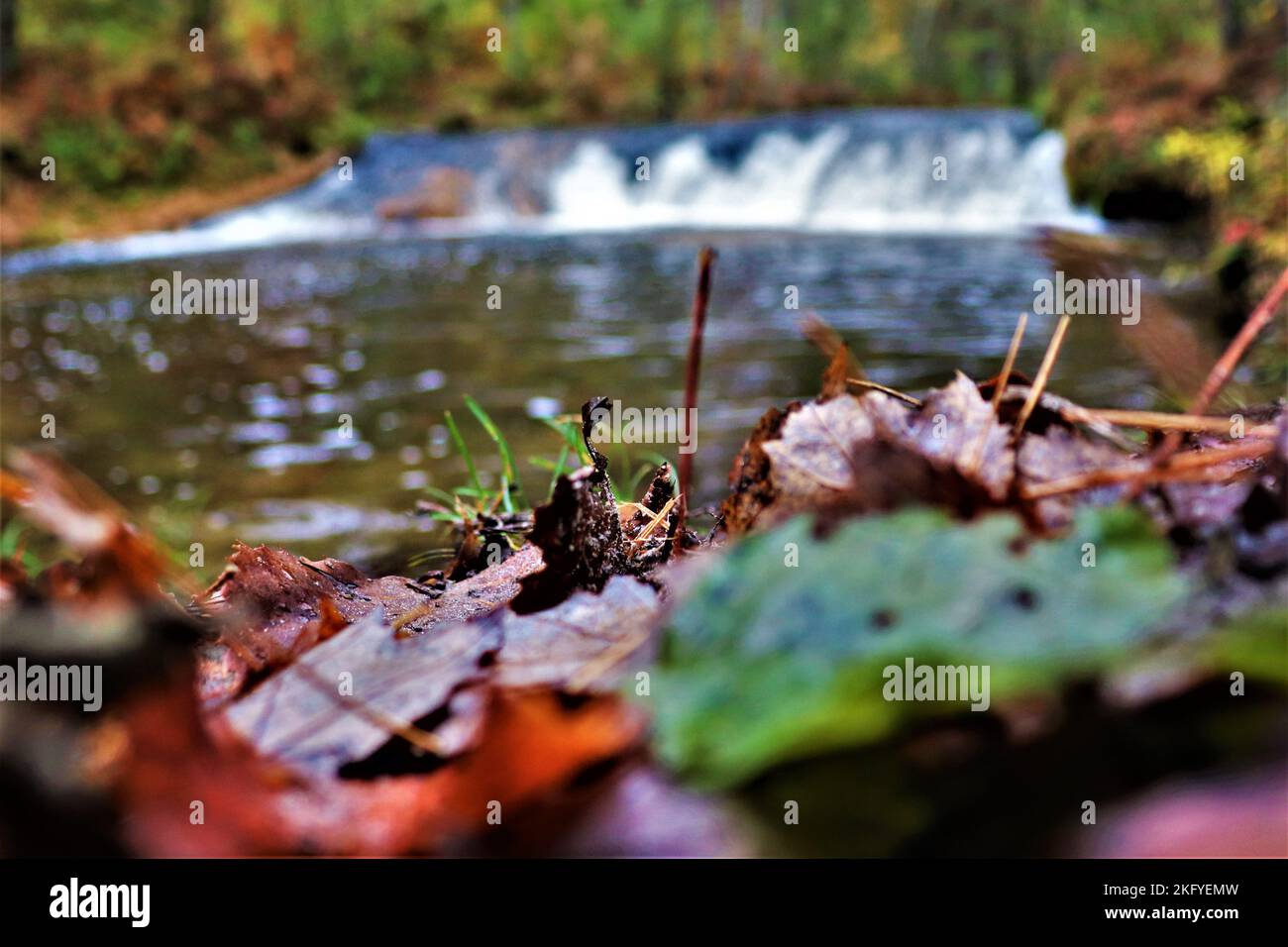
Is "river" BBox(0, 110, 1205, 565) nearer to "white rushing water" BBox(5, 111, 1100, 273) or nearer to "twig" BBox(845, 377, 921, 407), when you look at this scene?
"white rushing water" BBox(5, 111, 1100, 273)

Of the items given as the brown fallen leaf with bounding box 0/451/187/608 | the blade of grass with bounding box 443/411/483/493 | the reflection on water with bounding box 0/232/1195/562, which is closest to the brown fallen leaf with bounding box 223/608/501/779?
the brown fallen leaf with bounding box 0/451/187/608

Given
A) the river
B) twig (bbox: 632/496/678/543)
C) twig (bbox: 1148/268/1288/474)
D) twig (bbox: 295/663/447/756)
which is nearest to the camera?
twig (bbox: 295/663/447/756)

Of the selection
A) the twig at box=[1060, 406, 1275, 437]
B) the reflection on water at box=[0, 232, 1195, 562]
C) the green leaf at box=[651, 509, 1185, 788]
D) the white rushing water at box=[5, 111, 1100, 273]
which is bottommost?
the green leaf at box=[651, 509, 1185, 788]

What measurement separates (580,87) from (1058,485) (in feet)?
100

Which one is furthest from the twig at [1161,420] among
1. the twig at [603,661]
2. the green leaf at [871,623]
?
the twig at [603,661]

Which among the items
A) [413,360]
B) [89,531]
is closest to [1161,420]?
[89,531]

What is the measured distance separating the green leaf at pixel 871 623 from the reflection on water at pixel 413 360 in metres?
2.31

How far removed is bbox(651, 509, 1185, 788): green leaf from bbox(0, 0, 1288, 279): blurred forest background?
10909mm

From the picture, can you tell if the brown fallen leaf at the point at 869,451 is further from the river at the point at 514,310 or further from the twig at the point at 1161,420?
the river at the point at 514,310

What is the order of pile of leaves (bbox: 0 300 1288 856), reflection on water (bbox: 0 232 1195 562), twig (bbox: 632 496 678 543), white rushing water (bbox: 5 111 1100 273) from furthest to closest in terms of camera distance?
white rushing water (bbox: 5 111 1100 273) < reflection on water (bbox: 0 232 1195 562) < twig (bbox: 632 496 678 543) < pile of leaves (bbox: 0 300 1288 856)

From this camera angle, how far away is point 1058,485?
68 cm

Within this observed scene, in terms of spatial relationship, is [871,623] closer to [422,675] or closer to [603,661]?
[603,661]

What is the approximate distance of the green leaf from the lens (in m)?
0.45

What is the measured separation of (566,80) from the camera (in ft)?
97.5
